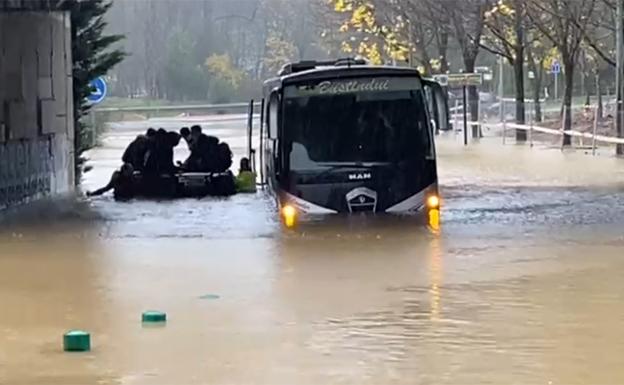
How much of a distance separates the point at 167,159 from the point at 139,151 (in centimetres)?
70

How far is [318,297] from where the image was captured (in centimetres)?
1535

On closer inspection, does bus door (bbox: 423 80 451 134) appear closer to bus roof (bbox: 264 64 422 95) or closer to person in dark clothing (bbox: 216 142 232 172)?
bus roof (bbox: 264 64 422 95)

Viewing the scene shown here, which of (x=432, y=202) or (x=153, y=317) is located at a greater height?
(x=432, y=202)

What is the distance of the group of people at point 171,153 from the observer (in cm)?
3206

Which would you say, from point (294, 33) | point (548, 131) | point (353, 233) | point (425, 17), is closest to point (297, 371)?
point (353, 233)

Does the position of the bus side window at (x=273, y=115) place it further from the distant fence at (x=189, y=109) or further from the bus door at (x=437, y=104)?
the distant fence at (x=189, y=109)

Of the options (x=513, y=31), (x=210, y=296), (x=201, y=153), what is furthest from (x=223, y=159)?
(x=513, y=31)

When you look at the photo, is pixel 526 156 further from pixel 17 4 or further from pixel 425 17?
pixel 17 4

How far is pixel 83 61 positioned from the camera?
1441 inches

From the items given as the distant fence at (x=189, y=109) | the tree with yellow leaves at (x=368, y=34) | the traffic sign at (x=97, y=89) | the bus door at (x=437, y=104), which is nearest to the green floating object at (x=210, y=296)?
the bus door at (x=437, y=104)

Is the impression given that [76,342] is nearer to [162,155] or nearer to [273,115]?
[273,115]

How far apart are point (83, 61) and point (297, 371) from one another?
86.6ft

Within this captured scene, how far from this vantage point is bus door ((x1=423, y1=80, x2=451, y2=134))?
965 inches

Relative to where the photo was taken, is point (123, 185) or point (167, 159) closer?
point (123, 185)
